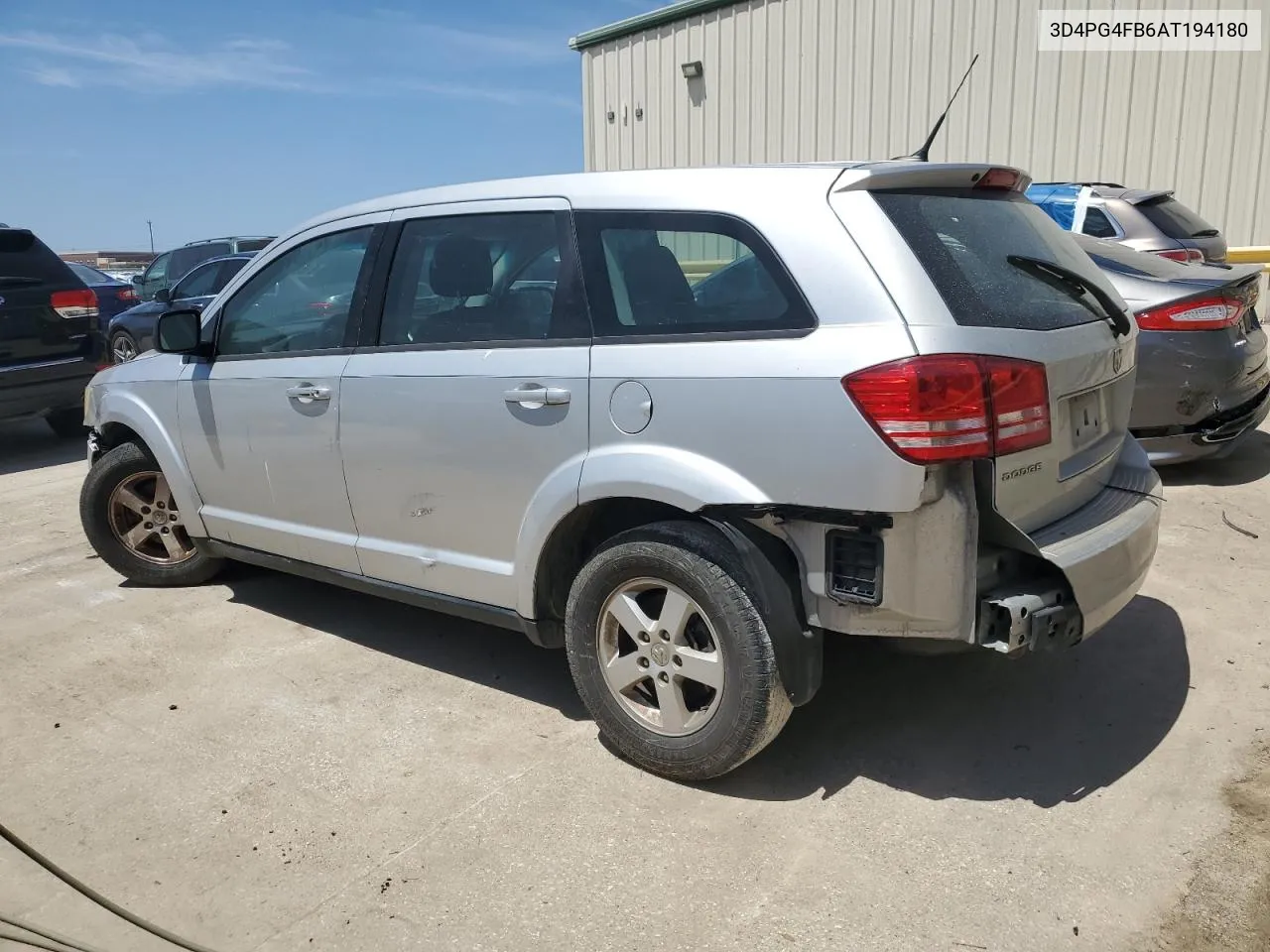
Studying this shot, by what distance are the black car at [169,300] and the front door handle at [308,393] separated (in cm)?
924

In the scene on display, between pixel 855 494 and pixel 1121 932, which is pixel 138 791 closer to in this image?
pixel 855 494

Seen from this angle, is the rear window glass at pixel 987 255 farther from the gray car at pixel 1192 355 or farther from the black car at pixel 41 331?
the black car at pixel 41 331

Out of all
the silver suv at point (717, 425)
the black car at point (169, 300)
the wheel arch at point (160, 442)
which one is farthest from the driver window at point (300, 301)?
the black car at point (169, 300)

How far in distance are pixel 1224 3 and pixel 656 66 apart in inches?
322

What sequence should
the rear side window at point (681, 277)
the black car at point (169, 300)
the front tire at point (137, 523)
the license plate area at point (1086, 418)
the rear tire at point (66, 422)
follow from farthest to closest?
the black car at point (169, 300) → the rear tire at point (66, 422) → the front tire at point (137, 523) → the license plate area at point (1086, 418) → the rear side window at point (681, 277)

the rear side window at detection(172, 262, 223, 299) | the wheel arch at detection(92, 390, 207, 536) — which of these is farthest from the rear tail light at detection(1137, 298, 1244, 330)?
the rear side window at detection(172, 262, 223, 299)

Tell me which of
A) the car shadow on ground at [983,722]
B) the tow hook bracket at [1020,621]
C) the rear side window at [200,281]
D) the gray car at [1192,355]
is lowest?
the car shadow on ground at [983,722]

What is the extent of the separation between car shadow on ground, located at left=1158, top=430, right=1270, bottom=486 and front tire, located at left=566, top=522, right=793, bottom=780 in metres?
4.36

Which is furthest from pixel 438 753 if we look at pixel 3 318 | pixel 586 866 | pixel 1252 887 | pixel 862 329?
pixel 3 318

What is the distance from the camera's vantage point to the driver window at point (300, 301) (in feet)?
13.3

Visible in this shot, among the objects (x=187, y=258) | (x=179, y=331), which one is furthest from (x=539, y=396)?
(x=187, y=258)

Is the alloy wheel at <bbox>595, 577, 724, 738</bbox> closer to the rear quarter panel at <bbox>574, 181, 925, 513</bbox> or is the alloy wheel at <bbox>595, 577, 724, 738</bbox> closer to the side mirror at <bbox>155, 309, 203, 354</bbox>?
the rear quarter panel at <bbox>574, 181, 925, 513</bbox>

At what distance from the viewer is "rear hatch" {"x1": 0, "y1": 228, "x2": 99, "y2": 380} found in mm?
8352

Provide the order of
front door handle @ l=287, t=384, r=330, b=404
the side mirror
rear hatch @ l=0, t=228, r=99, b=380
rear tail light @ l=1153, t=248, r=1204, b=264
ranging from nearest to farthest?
front door handle @ l=287, t=384, r=330, b=404
the side mirror
rear tail light @ l=1153, t=248, r=1204, b=264
rear hatch @ l=0, t=228, r=99, b=380
